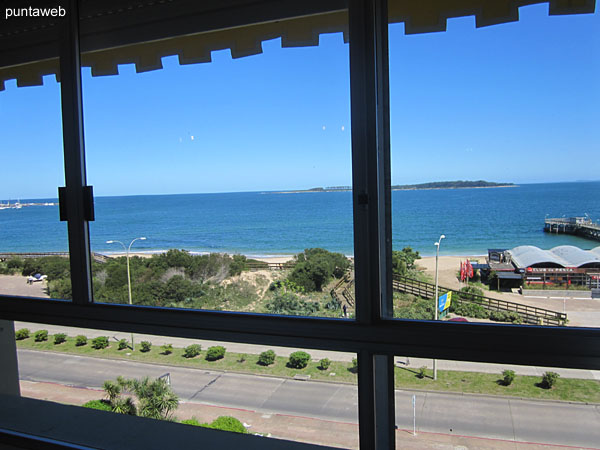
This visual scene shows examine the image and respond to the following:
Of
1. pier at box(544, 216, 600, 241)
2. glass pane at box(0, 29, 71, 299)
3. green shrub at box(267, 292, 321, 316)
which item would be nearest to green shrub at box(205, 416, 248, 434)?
green shrub at box(267, 292, 321, 316)

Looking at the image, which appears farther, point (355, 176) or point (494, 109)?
point (494, 109)

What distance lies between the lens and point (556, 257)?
1.25 m

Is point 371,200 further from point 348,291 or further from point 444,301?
point 444,301

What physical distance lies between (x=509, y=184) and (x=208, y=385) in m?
4.95

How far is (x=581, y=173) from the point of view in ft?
3.43

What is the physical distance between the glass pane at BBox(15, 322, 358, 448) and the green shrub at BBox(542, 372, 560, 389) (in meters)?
1.49

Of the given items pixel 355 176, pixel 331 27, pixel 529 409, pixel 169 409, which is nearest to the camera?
pixel 355 176

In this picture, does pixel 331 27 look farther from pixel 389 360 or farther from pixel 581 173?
pixel 389 360

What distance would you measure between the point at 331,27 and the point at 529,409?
5.14 feet

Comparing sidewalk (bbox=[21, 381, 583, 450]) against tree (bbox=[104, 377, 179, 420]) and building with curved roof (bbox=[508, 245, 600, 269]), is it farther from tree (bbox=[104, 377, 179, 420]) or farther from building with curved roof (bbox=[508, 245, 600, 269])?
building with curved roof (bbox=[508, 245, 600, 269])

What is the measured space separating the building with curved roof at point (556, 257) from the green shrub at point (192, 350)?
197 inches

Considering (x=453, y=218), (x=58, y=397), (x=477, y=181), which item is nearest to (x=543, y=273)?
(x=453, y=218)

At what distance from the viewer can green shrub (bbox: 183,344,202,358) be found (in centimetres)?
552

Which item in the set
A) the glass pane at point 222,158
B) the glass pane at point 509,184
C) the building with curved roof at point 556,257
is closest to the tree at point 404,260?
the glass pane at point 509,184
